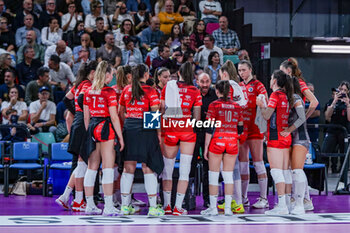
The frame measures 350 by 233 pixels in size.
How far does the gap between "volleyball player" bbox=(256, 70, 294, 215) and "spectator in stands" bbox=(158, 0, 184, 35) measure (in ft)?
23.0

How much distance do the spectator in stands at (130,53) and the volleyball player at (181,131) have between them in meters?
5.34

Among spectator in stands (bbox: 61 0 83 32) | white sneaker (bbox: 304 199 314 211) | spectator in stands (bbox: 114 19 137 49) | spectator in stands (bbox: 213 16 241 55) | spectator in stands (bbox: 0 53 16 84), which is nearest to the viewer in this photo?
white sneaker (bbox: 304 199 314 211)

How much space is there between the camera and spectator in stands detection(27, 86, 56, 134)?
11594 mm

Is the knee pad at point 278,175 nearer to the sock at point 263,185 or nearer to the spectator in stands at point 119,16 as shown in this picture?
the sock at point 263,185

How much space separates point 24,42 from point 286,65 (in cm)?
700

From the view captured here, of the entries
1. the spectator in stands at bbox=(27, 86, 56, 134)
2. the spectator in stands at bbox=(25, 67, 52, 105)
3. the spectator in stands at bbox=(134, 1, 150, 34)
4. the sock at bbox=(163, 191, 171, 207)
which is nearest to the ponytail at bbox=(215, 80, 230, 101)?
the sock at bbox=(163, 191, 171, 207)

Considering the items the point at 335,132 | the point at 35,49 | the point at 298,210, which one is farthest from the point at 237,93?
the point at 35,49

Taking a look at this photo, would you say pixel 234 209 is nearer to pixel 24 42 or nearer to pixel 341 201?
pixel 341 201

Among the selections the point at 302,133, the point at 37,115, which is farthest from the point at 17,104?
the point at 302,133

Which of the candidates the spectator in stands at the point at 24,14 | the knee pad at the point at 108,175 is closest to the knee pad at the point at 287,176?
the knee pad at the point at 108,175

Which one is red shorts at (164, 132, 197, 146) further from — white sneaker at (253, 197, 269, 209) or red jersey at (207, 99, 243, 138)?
white sneaker at (253, 197, 269, 209)

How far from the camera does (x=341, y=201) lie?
959 centimetres

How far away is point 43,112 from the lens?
462 inches

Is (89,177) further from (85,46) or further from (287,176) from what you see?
(85,46)
